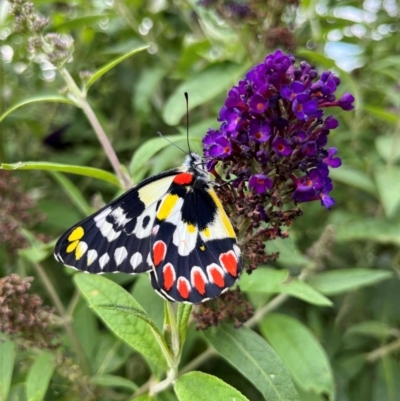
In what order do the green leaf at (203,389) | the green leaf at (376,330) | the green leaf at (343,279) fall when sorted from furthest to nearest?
the green leaf at (376,330), the green leaf at (343,279), the green leaf at (203,389)

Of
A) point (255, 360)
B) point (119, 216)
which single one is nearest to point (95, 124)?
point (119, 216)

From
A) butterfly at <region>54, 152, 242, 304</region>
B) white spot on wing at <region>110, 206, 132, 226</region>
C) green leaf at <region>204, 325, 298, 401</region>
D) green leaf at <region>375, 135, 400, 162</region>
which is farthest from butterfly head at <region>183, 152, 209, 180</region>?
green leaf at <region>375, 135, 400, 162</region>

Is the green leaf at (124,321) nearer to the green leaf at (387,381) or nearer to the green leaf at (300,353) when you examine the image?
the green leaf at (300,353)

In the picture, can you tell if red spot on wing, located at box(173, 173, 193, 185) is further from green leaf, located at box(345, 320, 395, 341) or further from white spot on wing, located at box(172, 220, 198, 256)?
green leaf, located at box(345, 320, 395, 341)

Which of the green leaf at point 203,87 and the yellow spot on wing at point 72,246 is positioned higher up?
the green leaf at point 203,87

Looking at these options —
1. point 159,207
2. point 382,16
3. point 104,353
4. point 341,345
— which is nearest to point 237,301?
point 159,207

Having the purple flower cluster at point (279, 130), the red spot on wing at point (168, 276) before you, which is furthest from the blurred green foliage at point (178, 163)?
the purple flower cluster at point (279, 130)

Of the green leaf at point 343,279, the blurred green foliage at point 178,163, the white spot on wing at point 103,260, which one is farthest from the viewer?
the green leaf at point 343,279
